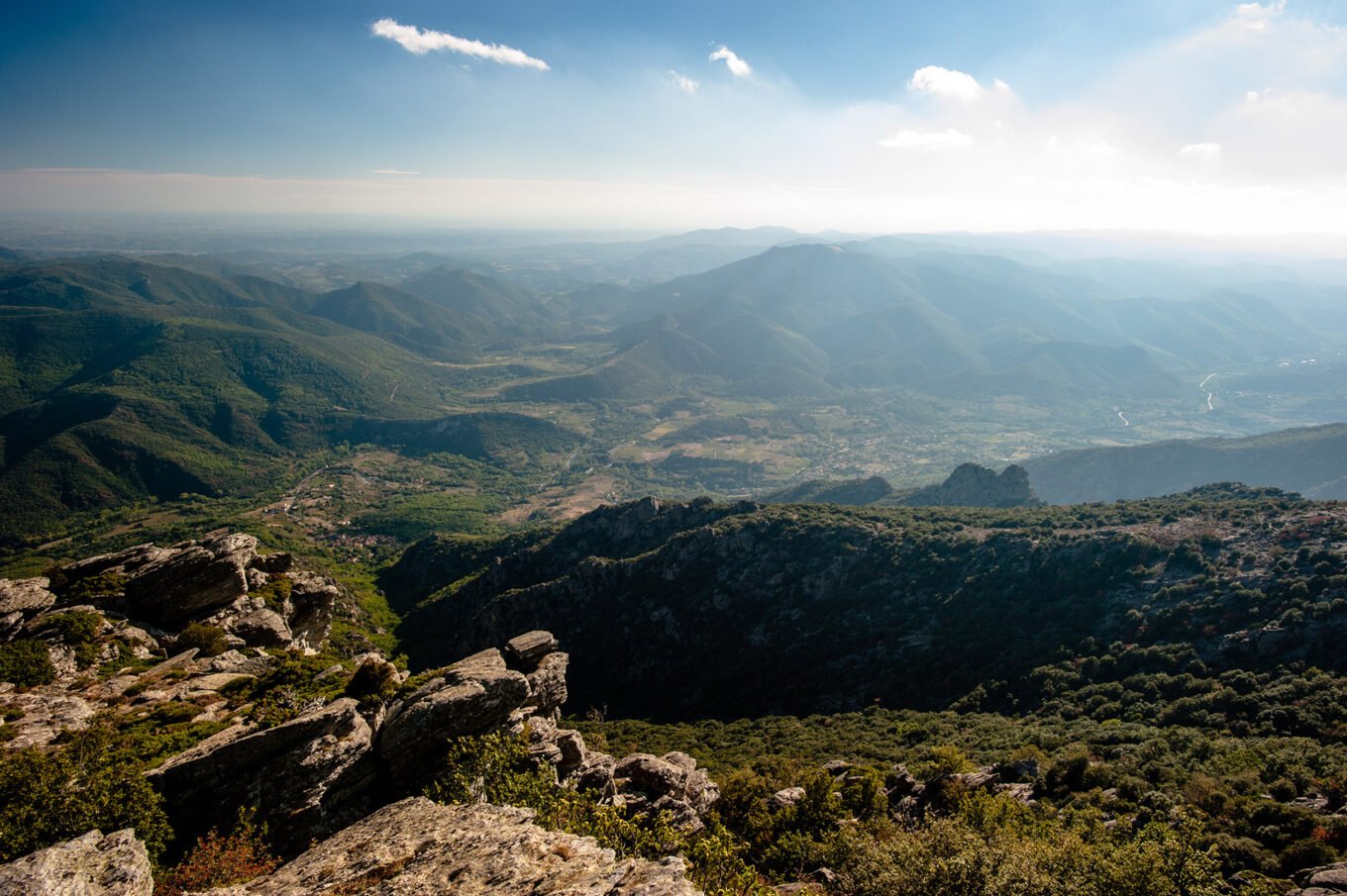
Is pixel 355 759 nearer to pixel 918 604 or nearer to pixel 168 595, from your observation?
pixel 168 595

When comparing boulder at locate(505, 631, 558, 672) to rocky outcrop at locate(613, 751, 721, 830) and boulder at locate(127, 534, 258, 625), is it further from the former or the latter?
boulder at locate(127, 534, 258, 625)

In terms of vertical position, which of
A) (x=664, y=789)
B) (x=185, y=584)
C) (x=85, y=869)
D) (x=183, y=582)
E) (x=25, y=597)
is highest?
(x=85, y=869)

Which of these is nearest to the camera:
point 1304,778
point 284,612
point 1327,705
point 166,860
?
point 166,860

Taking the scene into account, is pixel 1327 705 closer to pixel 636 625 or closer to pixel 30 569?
pixel 636 625

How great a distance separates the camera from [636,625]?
99.8 metres

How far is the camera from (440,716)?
33188 millimetres

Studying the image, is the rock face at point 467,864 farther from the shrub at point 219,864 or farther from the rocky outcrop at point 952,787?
the rocky outcrop at point 952,787

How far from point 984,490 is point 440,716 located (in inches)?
6458

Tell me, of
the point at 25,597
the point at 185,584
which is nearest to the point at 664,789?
the point at 185,584

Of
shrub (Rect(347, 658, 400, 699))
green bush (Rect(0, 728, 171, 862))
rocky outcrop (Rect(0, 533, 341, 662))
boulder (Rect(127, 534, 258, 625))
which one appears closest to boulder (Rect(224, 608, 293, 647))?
rocky outcrop (Rect(0, 533, 341, 662))

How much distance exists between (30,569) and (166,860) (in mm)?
185848

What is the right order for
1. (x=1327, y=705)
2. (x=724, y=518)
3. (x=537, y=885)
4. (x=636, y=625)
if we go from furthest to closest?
(x=724, y=518) → (x=636, y=625) → (x=1327, y=705) → (x=537, y=885)

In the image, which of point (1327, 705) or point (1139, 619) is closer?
point (1327, 705)

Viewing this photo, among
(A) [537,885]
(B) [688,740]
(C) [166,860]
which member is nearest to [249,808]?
(C) [166,860]
